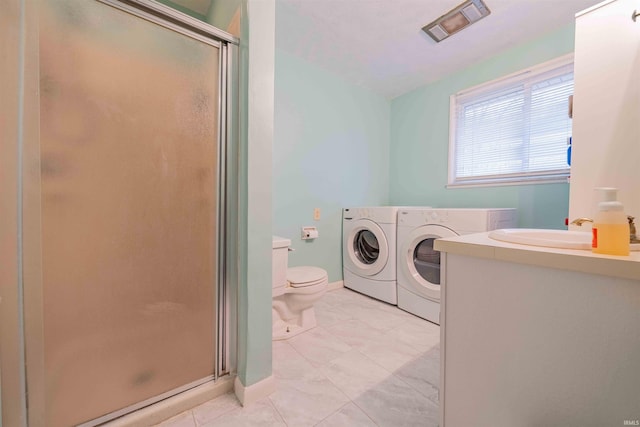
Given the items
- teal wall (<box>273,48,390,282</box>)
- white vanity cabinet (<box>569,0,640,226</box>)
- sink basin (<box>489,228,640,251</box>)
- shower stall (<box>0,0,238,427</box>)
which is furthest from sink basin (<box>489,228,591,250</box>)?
teal wall (<box>273,48,390,282</box>)

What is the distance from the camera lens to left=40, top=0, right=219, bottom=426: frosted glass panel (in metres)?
0.84

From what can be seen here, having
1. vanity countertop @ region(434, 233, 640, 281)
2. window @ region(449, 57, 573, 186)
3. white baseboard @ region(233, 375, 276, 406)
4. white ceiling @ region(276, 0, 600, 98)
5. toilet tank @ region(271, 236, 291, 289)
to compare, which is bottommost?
white baseboard @ region(233, 375, 276, 406)

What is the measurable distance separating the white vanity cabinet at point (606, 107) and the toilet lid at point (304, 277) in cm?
140

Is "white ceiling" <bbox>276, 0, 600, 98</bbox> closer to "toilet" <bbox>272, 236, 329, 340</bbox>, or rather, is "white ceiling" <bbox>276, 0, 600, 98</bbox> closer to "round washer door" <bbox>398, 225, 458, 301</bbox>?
"round washer door" <bbox>398, 225, 458, 301</bbox>

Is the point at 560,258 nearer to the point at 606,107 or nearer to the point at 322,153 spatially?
the point at 606,107

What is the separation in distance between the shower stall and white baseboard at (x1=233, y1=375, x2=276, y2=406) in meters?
0.13

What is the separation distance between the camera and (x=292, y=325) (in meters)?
1.77

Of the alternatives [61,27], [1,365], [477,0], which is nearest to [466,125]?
[477,0]

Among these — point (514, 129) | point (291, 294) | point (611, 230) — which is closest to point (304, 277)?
point (291, 294)

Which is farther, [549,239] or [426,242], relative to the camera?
[426,242]

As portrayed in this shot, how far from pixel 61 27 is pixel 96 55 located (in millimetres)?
106

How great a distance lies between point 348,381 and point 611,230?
1.22 meters

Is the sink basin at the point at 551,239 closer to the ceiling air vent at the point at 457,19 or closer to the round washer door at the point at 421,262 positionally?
the round washer door at the point at 421,262

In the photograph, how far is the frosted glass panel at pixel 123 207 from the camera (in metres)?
0.84
